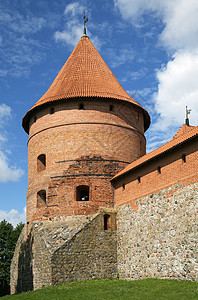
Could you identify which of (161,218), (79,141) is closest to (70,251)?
(161,218)

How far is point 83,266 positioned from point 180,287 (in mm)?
4282

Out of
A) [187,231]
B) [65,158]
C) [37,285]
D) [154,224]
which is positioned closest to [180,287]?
[187,231]

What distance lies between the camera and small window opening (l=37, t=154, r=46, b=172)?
15250mm

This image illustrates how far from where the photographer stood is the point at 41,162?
15445mm

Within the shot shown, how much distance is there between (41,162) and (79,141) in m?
2.09

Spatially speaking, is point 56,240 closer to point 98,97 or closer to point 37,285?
point 37,285

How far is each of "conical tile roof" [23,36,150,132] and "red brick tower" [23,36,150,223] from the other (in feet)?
0.13

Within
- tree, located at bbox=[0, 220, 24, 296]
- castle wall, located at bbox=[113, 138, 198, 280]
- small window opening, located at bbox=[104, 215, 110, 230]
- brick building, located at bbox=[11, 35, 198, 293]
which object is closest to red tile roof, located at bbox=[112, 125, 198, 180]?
brick building, located at bbox=[11, 35, 198, 293]

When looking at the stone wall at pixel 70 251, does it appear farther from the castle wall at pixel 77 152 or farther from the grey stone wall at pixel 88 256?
the castle wall at pixel 77 152

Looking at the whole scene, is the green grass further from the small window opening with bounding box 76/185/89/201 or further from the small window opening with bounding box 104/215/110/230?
the small window opening with bounding box 76/185/89/201

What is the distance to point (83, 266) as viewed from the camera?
12.4m

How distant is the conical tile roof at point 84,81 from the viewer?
15.3 meters

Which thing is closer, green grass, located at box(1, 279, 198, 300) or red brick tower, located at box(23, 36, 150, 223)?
green grass, located at box(1, 279, 198, 300)

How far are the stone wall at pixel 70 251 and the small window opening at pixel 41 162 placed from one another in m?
2.36
